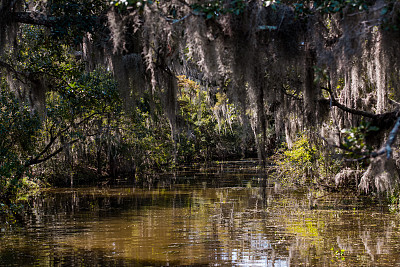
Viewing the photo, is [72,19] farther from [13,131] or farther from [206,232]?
[13,131]

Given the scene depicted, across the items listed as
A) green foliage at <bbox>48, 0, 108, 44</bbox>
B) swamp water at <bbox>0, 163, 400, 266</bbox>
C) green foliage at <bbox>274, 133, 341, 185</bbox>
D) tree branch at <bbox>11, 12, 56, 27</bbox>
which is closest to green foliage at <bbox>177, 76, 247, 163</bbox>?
green foliage at <bbox>274, 133, 341, 185</bbox>

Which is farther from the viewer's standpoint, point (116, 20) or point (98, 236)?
point (98, 236)

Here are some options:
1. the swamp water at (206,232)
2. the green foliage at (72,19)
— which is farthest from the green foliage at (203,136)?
the green foliage at (72,19)

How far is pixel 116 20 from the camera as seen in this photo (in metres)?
5.39

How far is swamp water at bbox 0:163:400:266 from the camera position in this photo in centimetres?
704

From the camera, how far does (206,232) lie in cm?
911

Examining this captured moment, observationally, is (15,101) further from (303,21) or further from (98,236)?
(303,21)

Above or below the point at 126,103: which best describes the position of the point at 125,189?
below

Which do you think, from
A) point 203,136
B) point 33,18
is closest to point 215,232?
point 33,18

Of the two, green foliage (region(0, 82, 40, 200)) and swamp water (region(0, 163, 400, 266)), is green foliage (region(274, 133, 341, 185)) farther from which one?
green foliage (region(0, 82, 40, 200))

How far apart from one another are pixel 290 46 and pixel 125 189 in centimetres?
1415

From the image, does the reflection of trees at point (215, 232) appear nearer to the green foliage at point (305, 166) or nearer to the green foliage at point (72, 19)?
the green foliage at point (305, 166)

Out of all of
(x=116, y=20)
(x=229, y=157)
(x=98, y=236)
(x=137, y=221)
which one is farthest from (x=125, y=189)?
(x=229, y=157)

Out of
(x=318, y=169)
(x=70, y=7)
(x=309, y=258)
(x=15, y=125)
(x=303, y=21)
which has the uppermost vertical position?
(x=70, y=7)
